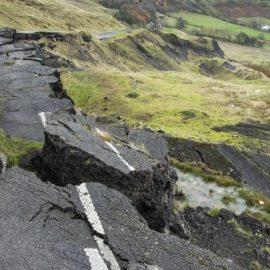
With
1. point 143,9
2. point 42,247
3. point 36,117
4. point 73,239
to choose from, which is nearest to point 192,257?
point 73,239

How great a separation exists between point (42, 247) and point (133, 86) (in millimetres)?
34128

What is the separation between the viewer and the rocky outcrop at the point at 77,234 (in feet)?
26.8

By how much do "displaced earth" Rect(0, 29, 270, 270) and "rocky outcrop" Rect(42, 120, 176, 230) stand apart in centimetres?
3

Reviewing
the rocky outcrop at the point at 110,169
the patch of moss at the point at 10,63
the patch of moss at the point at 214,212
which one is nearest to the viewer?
the rocky outcrop at the point at 110,169

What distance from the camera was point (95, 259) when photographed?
8.36 metres

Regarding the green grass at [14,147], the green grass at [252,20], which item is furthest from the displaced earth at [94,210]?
the green grass at [252,20]

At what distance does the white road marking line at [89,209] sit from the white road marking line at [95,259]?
667mm

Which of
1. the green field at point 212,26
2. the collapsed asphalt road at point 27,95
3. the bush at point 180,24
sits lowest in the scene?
the green field at point 212,26

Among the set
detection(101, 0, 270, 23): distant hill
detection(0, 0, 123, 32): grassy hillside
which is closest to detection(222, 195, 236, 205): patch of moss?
detection(0, 0, 123, 32): grassy hillside

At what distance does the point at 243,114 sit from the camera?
36.7 m

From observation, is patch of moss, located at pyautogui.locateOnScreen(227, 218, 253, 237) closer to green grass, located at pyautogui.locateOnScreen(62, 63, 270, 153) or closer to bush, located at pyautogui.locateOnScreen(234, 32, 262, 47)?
green grass, located at pyautogui.locateOnScreen(62, 63, 270, 153)

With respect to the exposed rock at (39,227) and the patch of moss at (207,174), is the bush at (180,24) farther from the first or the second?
the exposed rock at (39,227)

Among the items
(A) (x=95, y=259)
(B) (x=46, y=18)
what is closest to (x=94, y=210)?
(A) (x=95, y=259)

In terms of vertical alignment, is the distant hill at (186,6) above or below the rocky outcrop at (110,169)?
below
